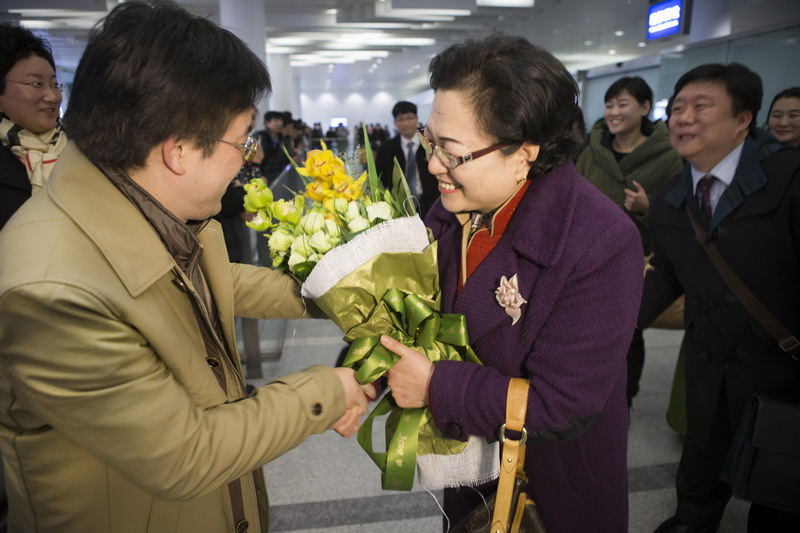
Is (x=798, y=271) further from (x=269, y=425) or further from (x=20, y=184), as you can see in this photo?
(x=20, y=184)

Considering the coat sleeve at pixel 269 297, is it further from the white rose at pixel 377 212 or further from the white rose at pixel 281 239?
the white rose at pixel 377 212

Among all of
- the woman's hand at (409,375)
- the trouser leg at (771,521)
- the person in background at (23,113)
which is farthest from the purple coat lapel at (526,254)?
the person in background at (23,113)

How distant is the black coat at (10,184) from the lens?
83.3 inches

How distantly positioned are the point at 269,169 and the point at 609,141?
365 cm

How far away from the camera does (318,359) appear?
3771 millimetres

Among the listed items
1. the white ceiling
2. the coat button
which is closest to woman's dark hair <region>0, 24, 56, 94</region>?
the coat button

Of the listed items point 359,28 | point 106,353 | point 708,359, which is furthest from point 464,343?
point 359,28

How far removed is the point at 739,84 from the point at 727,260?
2.23ft

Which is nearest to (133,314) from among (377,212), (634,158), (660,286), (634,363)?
(377,212)

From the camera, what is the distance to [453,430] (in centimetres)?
111

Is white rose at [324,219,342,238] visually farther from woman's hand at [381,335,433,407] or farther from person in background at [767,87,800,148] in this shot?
person in background at [767,87,800,148]

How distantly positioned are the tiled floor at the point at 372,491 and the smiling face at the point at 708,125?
152 centimetres

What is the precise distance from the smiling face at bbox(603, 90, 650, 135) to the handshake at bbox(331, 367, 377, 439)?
8.42ft

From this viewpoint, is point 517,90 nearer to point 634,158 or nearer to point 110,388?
point 110,388
